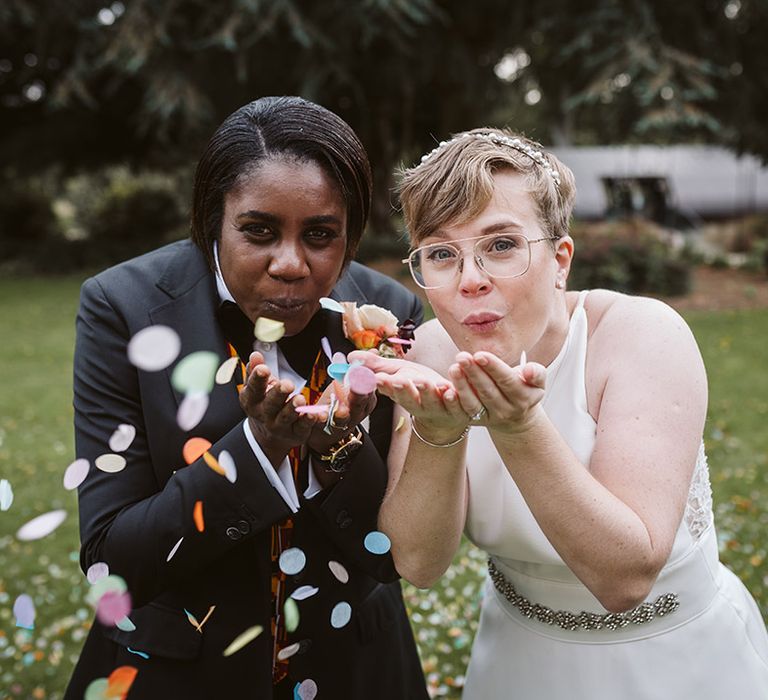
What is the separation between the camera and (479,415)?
1.66 m

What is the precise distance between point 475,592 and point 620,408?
365 cm

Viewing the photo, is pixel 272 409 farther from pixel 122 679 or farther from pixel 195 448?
pixel 122 679

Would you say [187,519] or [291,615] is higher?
[187,519]

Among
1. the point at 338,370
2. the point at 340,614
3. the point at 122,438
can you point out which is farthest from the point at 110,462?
the point at 340,614

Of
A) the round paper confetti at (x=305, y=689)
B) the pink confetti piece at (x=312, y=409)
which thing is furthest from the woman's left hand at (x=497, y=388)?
the round paper confetti at (x=305, y=689)

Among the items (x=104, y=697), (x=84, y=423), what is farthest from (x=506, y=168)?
(x=104, y=697)

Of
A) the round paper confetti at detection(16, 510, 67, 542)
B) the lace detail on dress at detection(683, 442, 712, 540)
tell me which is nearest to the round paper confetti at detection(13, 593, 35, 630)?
the round paper confetti at detection(16, 510, 67, 542)

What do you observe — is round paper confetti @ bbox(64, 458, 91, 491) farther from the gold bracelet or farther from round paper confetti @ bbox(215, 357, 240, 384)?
the gold bracelet

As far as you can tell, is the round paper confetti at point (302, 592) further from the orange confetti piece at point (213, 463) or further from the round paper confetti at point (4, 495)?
the round paper confetti at point (4, 495)

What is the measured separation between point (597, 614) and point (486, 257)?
3.42 ft

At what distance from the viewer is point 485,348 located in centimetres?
192

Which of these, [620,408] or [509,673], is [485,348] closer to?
[620,408]

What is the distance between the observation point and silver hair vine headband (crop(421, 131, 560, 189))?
2.06 metres

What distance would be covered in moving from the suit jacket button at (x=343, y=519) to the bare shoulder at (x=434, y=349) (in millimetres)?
494
